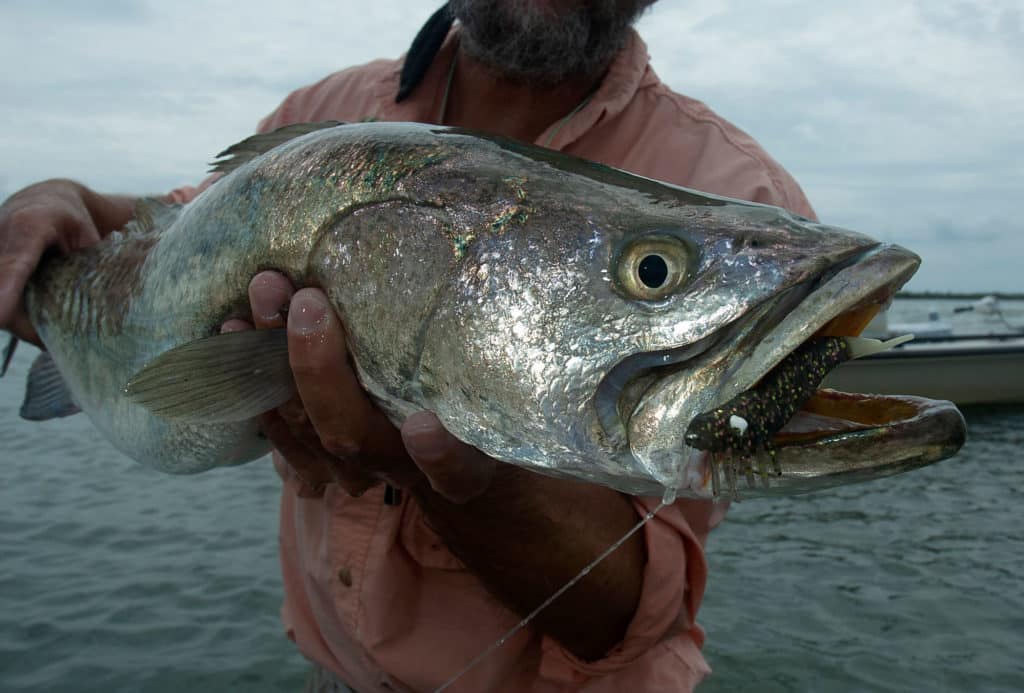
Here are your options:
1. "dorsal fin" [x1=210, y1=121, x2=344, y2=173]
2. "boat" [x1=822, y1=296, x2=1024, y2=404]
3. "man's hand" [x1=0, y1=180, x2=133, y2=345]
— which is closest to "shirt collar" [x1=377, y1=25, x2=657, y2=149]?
"dorsal fin" [x1=210, y1=121, x2=344, y2=173]

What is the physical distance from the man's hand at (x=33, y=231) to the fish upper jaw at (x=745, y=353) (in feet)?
7.74

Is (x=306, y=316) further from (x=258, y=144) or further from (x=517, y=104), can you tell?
(x=517, y=104)

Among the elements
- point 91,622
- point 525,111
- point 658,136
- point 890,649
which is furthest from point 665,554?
point 91,622

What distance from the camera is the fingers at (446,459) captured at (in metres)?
1.62

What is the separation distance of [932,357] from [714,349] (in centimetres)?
1416

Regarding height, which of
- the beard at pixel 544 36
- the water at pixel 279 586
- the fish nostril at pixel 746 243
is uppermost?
the beard at pixel 544 36

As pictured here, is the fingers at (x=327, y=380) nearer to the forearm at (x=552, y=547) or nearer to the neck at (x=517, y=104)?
the forearm at (x=552, y=547)

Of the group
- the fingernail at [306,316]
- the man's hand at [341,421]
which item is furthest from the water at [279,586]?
the fingernail at [306,316]

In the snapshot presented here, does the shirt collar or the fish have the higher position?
the shirt collar

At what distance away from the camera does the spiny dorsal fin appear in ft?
8.34

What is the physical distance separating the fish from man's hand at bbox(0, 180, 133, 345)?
2.80ft

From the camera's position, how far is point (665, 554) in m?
2.39

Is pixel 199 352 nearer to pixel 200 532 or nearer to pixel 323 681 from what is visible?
pixel 323 681

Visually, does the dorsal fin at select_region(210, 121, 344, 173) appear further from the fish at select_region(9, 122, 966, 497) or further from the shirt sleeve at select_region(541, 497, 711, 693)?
the shirt sleeve at select_region(541, 497, 711, 693)
